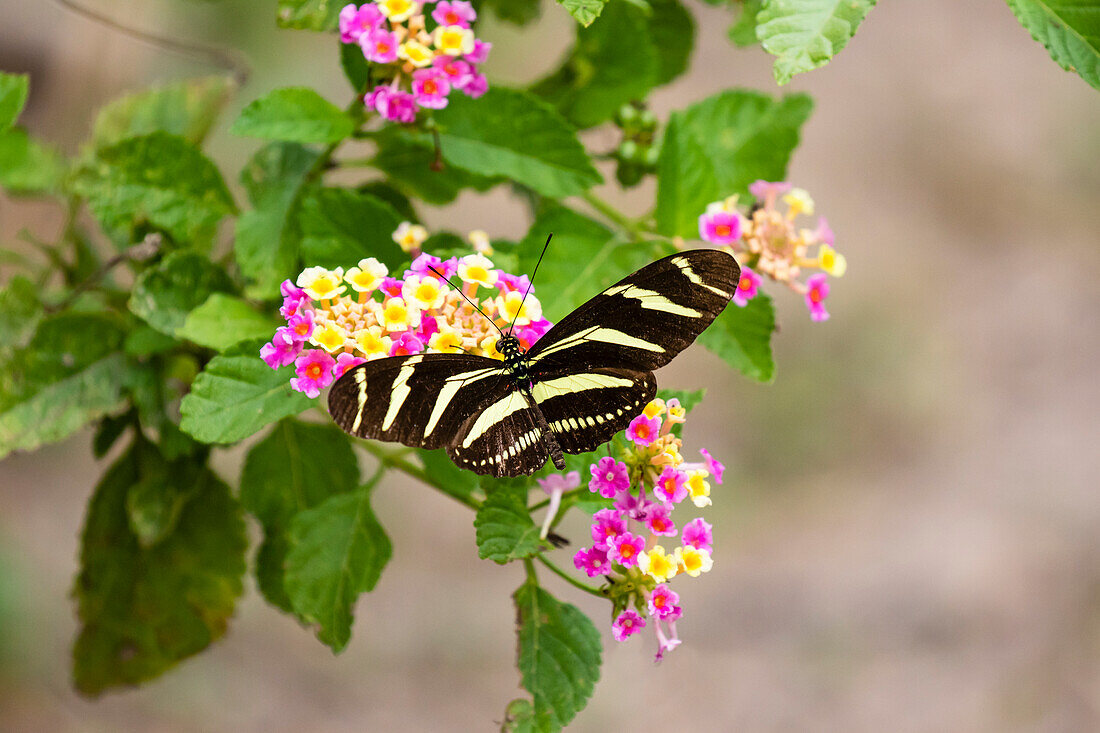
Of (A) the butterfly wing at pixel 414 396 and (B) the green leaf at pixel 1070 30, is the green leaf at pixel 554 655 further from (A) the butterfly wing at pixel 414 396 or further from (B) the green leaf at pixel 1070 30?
(B) the green leaf at pixel 1070 30

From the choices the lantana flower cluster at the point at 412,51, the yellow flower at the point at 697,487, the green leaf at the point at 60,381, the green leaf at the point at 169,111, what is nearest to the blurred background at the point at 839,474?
the green leaf at the point at 169,111

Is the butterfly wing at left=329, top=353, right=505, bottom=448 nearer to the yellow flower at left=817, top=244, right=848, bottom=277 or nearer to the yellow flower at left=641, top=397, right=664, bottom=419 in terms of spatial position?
the yellow flower at left=641, top=397, right=664, bottom=419

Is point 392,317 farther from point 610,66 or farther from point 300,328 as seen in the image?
point 610,66

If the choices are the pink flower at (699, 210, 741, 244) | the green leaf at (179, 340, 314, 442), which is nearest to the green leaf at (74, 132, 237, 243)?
the green leaf at (179, 340, 314, 442)

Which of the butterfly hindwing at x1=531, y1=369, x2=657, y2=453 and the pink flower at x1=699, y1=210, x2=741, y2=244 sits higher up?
the pink flower at x1=699, y1=210, x2=741, y2=244

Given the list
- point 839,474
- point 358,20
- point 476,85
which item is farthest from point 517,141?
point 839,474
